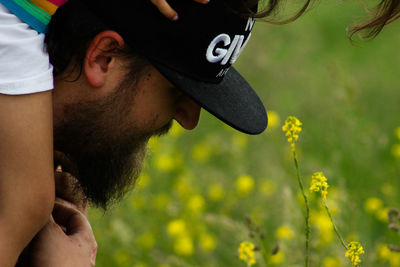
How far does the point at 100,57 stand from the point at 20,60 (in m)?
0.28

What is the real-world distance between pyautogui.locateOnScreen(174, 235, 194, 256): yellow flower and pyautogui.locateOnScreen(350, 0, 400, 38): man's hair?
137cm

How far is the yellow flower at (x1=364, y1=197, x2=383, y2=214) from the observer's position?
3480 mm

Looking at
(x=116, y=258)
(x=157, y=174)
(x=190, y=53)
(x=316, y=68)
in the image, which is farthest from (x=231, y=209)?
(x=316, y=68)

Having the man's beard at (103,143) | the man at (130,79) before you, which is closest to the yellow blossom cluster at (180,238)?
the man's beard at (103,143)

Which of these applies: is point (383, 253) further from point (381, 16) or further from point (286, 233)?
point (381, 16)

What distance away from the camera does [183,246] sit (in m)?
3.38

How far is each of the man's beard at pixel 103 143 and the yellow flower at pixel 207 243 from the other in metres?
0.98

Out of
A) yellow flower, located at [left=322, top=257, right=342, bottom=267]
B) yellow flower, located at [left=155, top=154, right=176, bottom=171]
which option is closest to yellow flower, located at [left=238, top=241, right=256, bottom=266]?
yellow flower, located at [left=322, top=257, right=342, bottom=267]

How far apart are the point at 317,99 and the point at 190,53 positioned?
349 cm

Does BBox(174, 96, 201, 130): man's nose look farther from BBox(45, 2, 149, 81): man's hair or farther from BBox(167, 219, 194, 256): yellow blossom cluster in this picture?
BBox(167, 219, 194, 256): yellow blossom cluster

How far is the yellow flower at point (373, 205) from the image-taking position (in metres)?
3.48

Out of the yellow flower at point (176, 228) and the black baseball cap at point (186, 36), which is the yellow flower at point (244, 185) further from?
the black baseball cap at point (186, 36)

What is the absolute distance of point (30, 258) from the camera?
2.27 m

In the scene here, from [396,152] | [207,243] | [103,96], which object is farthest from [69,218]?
[396,152]
